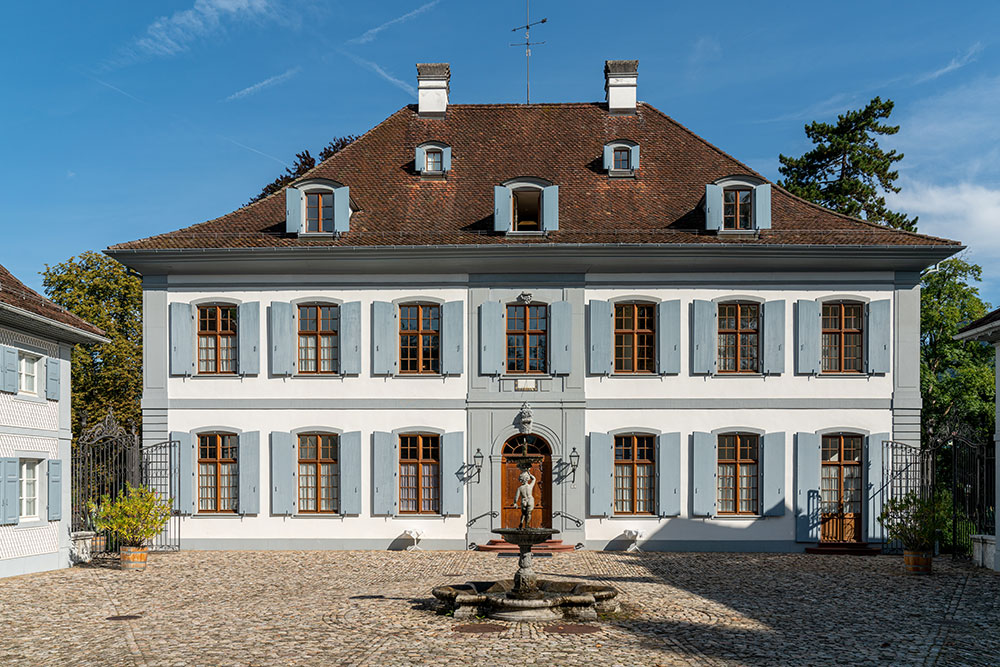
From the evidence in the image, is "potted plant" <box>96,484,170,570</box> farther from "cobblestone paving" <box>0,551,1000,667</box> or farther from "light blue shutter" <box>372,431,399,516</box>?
"light blue shutter" <box>372,431,399,516</box>

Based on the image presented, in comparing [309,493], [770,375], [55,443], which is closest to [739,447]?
[770,375]

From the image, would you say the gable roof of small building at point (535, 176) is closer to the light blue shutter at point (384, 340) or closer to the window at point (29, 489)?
the light blue shutter at point (384, 340)

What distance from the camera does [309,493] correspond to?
66.8 feet

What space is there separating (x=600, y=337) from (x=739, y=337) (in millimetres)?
3052

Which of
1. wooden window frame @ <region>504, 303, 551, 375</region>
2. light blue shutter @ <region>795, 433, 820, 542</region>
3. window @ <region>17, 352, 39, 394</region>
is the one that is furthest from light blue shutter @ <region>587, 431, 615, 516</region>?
window @ <region>17, 352, 39, 394</region>

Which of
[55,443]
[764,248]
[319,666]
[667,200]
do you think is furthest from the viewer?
[667,200]

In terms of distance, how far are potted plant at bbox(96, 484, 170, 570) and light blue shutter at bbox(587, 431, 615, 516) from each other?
868 centimetres

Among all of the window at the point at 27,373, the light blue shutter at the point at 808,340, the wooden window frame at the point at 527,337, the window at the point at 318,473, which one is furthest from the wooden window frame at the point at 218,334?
the light blue shutter at the point at 808,340

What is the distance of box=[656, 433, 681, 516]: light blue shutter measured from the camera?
65.6 feet

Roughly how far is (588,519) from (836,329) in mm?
6774

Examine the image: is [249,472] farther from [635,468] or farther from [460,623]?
[460,623]

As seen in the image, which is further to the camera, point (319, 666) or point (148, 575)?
point (148, 575)

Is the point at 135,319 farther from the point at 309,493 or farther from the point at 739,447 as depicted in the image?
the point at 739,447

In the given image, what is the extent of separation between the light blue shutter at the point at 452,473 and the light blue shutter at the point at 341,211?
200 inches
